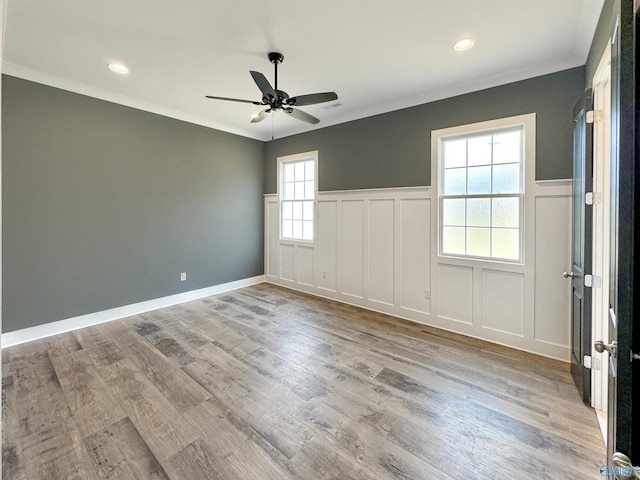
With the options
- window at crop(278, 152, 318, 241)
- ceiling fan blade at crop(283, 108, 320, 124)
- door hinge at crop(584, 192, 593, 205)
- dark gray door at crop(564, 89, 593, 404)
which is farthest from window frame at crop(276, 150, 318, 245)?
door hinge at crop(584, 192, 593, 205)

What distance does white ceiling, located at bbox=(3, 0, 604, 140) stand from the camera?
233 centimetres

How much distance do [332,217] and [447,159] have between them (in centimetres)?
186

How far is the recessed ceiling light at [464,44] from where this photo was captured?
105 inches

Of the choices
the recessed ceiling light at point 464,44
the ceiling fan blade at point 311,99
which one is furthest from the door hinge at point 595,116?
the ceiling fan blade at point 311,99

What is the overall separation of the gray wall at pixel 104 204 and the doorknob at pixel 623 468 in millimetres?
4710

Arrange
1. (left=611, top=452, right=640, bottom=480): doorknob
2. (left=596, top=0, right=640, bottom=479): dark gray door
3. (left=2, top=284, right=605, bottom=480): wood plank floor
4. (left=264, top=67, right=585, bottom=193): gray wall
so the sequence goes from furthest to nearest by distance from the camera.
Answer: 1. (left=264, top=67, right=585, bottom=193): gray wall
2. (left=2, top=284, right=605, bottom=480): wood plank floor
3. (left=596, top=0, right=640, bottom=479): dark gray door
4. (left=611, top=452, right=640, bottom=480): doorknob

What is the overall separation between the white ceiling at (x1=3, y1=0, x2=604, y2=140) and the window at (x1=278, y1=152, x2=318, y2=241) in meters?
1.63

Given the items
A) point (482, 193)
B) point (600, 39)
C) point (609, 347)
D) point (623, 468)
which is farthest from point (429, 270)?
point (623, 468)

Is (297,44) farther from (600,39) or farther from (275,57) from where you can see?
(600,39)

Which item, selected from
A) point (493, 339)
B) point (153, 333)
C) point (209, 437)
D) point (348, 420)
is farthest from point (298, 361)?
point (493, 339)

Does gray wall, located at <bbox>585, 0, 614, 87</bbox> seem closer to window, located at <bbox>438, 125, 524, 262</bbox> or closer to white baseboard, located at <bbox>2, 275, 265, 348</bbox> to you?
window, located at <bbox>438, 125, 524, 262</bbox>

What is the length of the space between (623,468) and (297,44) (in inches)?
129

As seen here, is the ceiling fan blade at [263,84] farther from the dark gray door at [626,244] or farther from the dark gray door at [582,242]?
the dark gray door at [582,242]

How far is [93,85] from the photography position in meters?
3.61
